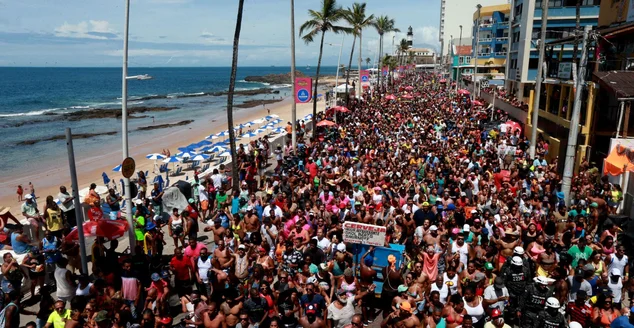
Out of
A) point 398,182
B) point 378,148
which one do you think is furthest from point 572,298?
point 378,148

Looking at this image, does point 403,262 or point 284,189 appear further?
point 284,189

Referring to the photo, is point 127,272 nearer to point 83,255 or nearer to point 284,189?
point 83,255

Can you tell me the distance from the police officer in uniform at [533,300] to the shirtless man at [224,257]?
15.7ft

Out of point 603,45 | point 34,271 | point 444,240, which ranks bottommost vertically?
point 34,271

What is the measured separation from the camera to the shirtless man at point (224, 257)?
8.24m

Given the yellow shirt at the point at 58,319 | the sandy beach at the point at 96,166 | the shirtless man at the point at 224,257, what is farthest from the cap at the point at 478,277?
the sandy beach at the point at 96,166

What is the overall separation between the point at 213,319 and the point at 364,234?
9.50 ft

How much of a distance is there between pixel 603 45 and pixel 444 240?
17227 millimetres

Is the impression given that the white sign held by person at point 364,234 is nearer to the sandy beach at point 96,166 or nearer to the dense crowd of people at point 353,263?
the dense crowd of people at point 353,263

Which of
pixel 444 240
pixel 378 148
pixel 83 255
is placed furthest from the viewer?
pixel 378 148

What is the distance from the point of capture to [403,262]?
8766mm

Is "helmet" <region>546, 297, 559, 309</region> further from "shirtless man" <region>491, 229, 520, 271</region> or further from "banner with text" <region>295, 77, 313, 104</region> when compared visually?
"banner with text" <region>295, 77, 313, 104</region>

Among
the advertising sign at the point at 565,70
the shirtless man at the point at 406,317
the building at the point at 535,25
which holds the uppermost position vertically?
the building at the point at 535,25

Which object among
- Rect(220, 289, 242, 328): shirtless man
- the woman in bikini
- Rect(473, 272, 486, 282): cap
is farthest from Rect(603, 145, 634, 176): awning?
Rect(220, 289, 242, 328): shirtless man
